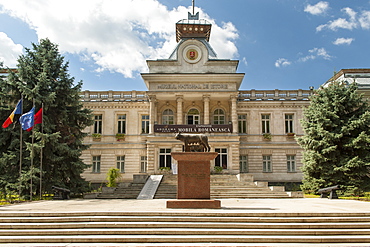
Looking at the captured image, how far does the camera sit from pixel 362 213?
10.8m

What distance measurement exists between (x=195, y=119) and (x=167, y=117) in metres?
2.94

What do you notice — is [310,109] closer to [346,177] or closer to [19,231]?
[346,177]

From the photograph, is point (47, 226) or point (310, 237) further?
point (47, 226)

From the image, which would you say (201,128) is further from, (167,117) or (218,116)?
(167,117)

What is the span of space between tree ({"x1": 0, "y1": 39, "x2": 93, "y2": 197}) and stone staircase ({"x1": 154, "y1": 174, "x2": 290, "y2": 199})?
5864mm

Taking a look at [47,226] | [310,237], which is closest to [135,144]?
[47,226]

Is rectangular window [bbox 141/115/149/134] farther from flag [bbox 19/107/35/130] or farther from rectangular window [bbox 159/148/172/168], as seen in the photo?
flag [bbox 19/107/35/130]

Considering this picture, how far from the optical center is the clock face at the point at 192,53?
1281 inches

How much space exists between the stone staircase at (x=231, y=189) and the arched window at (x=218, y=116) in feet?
30.6

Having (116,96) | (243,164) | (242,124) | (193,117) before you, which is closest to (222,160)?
(243,164)

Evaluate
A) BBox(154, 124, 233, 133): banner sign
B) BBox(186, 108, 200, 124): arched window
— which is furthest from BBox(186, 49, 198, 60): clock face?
BBox(154, 124, 233, 133): banner sign

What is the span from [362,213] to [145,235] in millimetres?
7058

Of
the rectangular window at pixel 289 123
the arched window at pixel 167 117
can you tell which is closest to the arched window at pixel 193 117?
the arched window at pixel 167 117

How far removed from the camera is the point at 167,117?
34.5 meters
